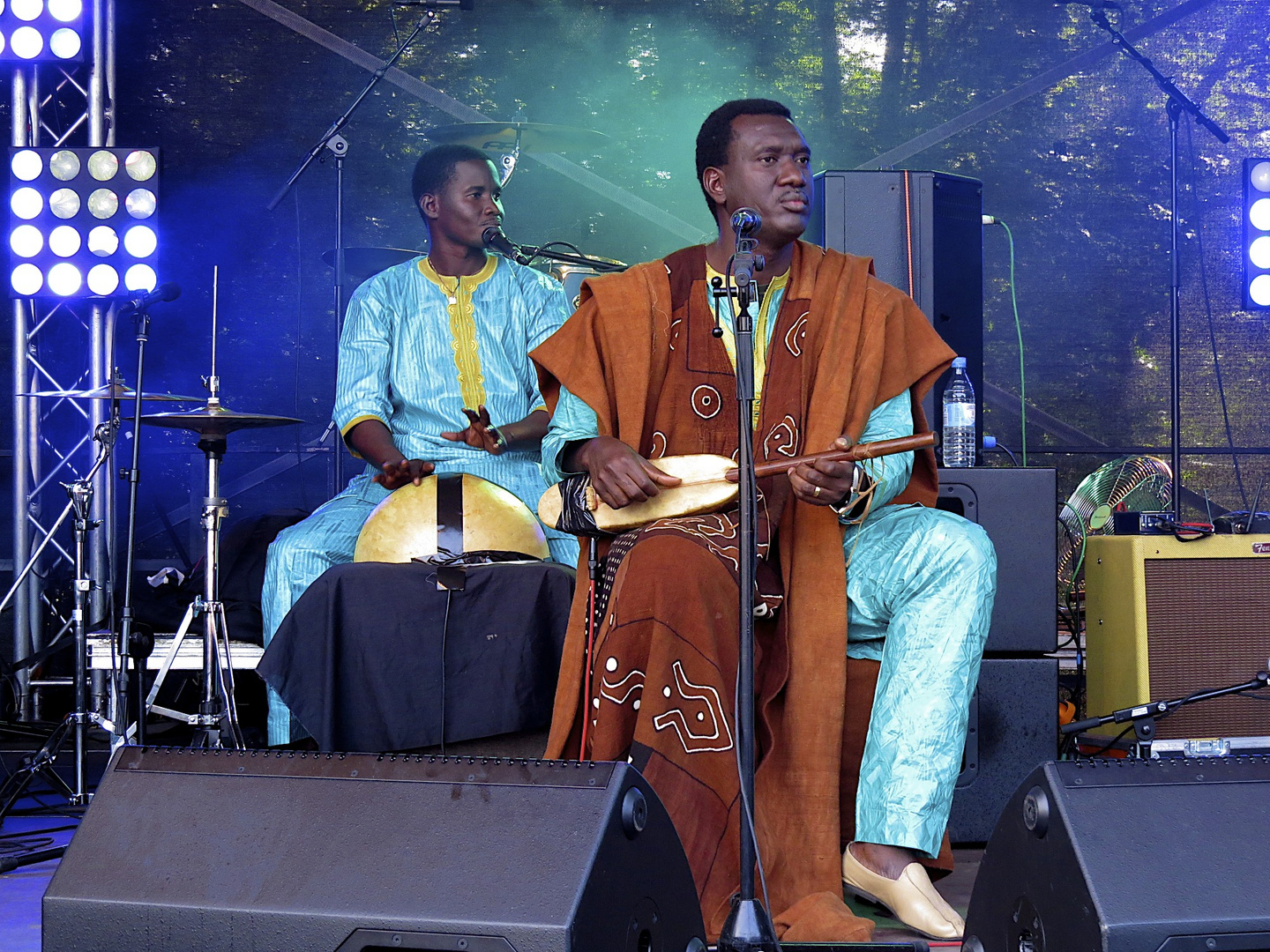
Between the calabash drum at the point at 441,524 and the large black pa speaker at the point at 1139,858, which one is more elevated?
the calabash drum at the point at 441,524

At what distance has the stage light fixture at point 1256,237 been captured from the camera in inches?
197

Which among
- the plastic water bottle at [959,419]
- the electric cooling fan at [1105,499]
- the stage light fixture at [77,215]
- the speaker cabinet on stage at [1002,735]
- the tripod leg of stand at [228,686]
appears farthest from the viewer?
the stage light fixture at [77,215]

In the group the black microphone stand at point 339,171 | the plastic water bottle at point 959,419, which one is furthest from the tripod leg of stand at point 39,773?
the plastic water bottle at point 959,419

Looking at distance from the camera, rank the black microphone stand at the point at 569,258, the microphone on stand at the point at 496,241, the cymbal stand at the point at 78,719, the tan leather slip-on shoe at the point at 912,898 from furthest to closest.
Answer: the black microphone stand at the point at 569,258, the microphone on stand at the point at 496,241, the cymbal stand at the point at 78,719, the tan leather slip-on shoe at the point at 912,898

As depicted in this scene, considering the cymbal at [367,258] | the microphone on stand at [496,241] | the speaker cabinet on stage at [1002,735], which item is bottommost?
the speaker cabinet on stage at [1002,735]

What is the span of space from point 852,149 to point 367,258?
2453mm

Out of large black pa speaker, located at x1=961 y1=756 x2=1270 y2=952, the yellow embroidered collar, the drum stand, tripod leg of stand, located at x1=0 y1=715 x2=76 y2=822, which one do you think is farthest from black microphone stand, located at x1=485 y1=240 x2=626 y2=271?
large black pa speaker, located at x1=961 y1=756 x2=1270 y2=952

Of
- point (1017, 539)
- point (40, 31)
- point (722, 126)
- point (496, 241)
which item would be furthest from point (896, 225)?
point (40, 31)

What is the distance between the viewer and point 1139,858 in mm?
1567

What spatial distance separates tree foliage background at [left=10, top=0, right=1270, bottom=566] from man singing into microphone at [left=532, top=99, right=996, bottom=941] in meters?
3.27

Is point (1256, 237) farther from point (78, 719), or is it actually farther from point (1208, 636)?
point (78, 719)

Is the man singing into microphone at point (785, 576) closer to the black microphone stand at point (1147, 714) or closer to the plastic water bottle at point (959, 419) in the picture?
the plastic water bottle at point (959, 419)

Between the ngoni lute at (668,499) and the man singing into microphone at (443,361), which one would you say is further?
the man singing into microphone at (443,361)

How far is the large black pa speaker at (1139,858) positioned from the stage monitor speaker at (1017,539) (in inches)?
62.9
